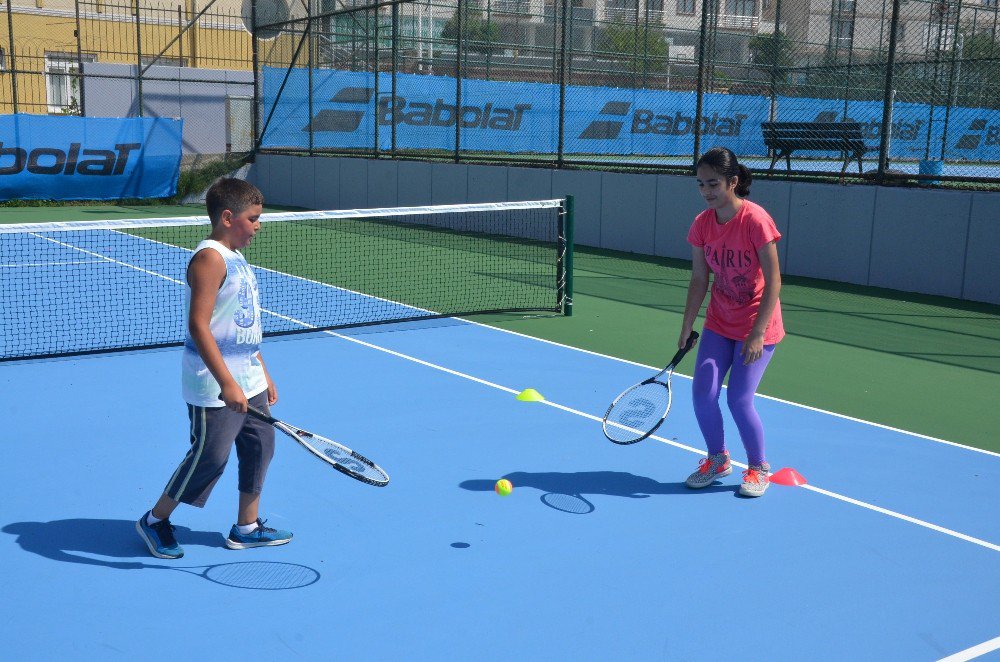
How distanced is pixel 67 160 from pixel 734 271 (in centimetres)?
2039

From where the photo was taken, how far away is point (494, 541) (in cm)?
473

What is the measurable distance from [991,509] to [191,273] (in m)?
4.05

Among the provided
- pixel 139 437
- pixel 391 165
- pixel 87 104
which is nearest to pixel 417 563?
pixel 139 437

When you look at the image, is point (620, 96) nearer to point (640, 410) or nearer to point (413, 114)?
point (413, 114)

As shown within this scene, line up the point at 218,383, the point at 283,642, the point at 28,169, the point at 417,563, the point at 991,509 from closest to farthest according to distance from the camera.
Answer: the point at 283,642 → the point at 218,383 → the point at 417,563 → the point at 991,509 → the point at 28,169

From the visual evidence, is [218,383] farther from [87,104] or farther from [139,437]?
[87,104]

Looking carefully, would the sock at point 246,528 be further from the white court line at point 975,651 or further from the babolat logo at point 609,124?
the babolat logo at point 609,124

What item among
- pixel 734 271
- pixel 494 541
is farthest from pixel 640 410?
pixel 494 541

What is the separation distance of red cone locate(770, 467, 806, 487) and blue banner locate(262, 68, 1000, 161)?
1318 cm

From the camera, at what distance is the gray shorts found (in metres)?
4.29

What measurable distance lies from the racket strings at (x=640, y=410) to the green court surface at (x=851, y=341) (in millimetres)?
2024

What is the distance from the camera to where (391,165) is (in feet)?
67.7

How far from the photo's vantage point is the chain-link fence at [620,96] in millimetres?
17438

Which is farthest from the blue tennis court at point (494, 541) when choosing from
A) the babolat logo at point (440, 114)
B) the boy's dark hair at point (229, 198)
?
the babolat logo at point (440, 114)
